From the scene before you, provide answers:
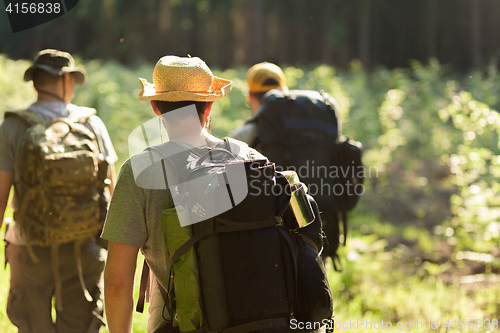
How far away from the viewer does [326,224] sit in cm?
451

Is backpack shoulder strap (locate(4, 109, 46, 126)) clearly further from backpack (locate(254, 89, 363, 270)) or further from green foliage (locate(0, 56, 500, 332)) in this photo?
green foliage (locate(0, 56, 500, 332))

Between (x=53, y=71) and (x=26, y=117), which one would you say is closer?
(x=26, y=117)

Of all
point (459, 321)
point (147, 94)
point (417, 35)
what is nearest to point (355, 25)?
point (417, 35)

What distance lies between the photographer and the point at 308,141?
4379 mm

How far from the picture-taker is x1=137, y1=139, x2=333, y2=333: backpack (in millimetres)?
2137

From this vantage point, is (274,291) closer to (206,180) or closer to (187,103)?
(206,180)

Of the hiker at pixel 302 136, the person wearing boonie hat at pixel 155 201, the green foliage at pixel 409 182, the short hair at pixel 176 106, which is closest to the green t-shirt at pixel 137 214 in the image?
the person wearing boonie hat at pixel 155 201

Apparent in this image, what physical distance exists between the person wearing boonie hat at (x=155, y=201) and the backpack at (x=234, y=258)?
0.11 meters

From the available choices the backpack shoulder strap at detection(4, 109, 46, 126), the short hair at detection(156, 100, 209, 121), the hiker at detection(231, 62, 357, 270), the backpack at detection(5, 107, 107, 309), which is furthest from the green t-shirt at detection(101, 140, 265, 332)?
the hiker at detection(231, 62, 357, 270)

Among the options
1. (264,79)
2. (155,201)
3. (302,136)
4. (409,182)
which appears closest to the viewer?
(155,201)

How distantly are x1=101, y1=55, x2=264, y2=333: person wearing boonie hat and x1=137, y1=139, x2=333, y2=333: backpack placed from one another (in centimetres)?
11

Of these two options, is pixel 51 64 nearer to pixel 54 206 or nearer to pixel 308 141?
pixel 54 206

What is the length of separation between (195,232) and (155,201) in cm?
24

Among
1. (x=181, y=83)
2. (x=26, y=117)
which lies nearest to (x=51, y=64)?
(x=26, y=117)
